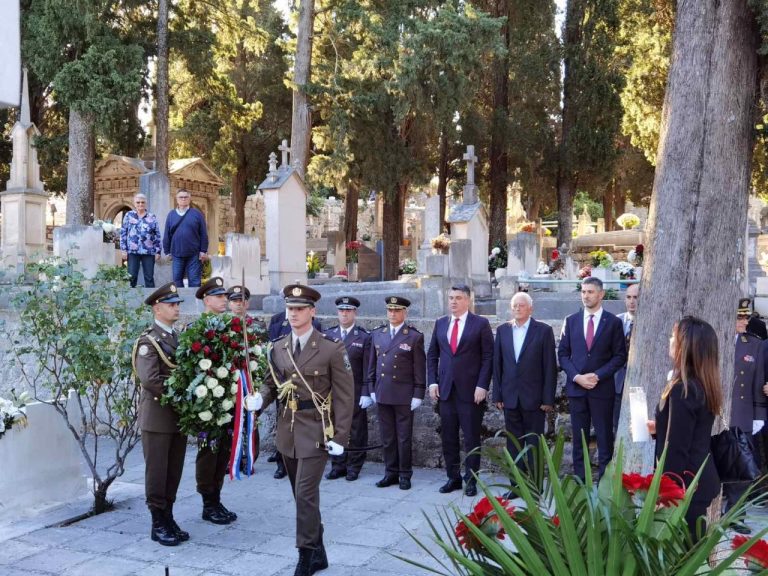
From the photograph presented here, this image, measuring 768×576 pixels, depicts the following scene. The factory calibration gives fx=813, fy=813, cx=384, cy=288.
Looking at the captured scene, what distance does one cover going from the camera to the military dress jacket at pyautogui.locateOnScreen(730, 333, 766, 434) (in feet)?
23.6

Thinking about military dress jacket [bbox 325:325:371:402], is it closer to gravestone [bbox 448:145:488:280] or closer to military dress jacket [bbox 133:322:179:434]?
military dress jacket [bbox 133:322:179:434]

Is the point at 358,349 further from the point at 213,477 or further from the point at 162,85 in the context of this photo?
the point at 162,85

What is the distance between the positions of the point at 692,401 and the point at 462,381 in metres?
3.62

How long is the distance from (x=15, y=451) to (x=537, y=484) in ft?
A: 16.9

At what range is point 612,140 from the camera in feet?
91.6

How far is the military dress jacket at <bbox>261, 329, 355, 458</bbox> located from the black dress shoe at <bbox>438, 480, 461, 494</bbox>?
7.45ft

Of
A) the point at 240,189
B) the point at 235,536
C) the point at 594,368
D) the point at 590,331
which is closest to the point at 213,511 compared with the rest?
the point at 235,536

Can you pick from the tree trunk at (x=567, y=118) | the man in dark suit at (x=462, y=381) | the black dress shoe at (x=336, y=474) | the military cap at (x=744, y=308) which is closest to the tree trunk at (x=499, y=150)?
the tree trunk at (x=567, y=118)

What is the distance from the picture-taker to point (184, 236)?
1138cm

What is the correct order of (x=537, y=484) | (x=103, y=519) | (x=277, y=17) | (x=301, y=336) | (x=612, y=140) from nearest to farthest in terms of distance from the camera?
(x=537, y=484) < (x=301, y=336) < (x=103, y=519) < (x=612, y=140) < (x=277, y=17)

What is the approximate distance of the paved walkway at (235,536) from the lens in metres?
5.58

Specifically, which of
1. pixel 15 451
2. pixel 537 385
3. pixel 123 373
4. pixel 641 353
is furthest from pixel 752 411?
pixel 15 451

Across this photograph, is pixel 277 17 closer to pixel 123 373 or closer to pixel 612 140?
pixel 612 140

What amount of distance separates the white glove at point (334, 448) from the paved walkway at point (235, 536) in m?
0.68
